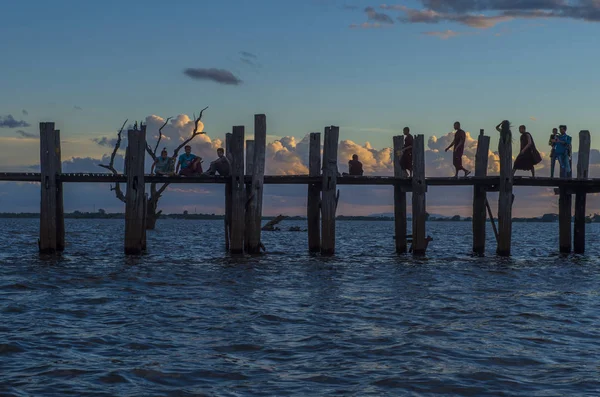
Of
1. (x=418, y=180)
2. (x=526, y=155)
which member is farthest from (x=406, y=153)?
(x=526, y=155)

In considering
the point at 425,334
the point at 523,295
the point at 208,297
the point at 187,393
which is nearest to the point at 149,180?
the point at 208,297

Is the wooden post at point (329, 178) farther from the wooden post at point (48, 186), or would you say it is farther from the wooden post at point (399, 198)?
the wooden post at point (48, 186)

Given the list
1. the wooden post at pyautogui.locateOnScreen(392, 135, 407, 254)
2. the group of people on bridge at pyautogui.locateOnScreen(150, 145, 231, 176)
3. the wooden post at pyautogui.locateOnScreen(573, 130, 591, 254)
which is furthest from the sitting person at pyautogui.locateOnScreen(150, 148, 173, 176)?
the wooden post at pyautogui.locateOnScreen(573, 130, 591, 254)

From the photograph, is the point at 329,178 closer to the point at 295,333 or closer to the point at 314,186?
the point at 314,186

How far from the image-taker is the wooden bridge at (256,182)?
77.5 ft

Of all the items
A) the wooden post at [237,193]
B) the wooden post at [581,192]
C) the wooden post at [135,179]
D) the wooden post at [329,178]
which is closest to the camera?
the wooden post at [135,179]

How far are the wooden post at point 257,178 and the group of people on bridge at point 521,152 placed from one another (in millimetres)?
2657

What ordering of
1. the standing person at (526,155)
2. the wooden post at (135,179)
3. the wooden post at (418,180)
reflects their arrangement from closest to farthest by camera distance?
the wooden post at (135,179) < the wooden post at (418,180) < the standing person at (526,155)

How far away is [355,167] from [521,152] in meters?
5.11

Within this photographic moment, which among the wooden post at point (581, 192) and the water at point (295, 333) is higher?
the wooden post at point (581, 192)

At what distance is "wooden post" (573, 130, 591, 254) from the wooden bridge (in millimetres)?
788

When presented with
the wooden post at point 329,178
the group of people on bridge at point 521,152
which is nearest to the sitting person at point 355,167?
the group of people on bridge at point 521,152

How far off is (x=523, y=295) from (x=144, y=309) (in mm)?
8259

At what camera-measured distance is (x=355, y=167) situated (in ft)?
83.6
